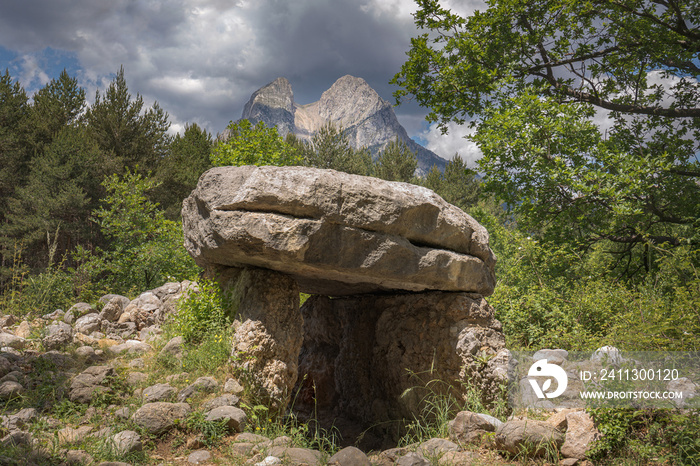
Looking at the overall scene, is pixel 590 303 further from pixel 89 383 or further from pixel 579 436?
pixel 89 383

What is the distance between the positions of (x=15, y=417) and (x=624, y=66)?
10.4m

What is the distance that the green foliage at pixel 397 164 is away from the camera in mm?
22359

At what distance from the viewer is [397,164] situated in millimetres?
22641

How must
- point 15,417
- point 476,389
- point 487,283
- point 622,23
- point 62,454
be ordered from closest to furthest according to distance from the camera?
1. point 62,454
2. point 15,417
3. point 476,389
4. point 487,283
5. point 622,23

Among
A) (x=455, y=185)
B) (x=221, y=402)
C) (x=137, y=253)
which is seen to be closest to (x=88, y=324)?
(x=221, y=402)

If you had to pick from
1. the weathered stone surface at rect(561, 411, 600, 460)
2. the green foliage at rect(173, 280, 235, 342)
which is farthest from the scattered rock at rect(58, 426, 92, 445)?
the weathered stone surface at rect(561, 411, 600, 460)

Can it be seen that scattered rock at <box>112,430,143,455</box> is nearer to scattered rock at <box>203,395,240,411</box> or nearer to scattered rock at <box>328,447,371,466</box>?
scattered rock at <box>203,395,240,411</box>

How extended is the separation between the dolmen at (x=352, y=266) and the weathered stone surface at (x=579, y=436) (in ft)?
3.67

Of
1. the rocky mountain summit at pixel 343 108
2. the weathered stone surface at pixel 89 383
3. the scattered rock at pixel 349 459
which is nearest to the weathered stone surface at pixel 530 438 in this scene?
the scattered rock at pixel 349 459

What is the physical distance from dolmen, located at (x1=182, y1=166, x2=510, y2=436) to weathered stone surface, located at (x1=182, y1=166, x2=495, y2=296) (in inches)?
0.4

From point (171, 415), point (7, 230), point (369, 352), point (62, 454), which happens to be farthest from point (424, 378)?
point (7, 230)

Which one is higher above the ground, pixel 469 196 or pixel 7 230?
pixel 469 196

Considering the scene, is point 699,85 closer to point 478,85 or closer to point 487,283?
point 478,85

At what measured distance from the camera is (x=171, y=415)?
368 centimetres
